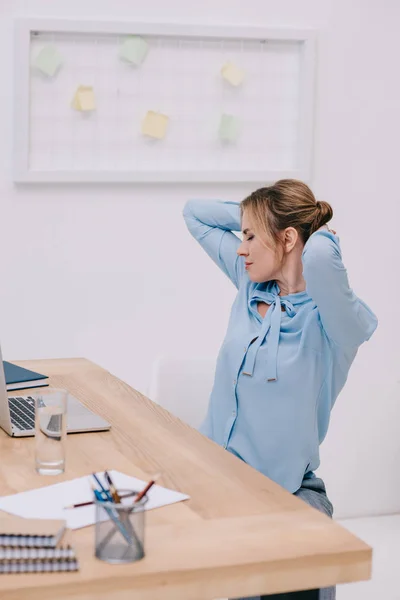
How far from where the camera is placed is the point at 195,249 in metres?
3.32

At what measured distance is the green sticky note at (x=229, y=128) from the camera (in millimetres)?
3265

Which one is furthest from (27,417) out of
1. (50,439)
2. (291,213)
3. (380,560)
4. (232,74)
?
(232,74)

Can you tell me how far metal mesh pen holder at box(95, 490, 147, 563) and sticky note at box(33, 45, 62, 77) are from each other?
2143mm

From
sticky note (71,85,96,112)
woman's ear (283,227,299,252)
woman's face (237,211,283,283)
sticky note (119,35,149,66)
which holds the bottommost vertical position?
woman's face (237,211,283,283)

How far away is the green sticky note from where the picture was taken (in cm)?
326

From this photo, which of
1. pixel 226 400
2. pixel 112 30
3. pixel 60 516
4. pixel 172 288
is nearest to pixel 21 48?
pixel 112 30

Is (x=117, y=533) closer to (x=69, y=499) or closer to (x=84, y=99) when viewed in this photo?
(x=69, y=499)

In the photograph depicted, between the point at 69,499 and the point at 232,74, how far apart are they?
215 cm

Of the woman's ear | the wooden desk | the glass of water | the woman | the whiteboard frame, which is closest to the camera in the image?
the wooden desk

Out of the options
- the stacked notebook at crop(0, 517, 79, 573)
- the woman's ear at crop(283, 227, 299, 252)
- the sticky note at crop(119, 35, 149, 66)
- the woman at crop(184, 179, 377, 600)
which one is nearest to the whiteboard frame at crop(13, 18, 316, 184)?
the sticky note at crop(119, 35, 149, 66)

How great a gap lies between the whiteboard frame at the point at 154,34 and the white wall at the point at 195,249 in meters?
0.04

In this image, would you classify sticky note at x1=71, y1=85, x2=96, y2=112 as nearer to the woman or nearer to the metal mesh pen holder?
the woman

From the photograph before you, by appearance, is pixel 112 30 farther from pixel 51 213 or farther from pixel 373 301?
pixel 373 301

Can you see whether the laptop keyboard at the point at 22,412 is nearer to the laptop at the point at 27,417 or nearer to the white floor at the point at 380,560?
the laptop at the point at 27,417
